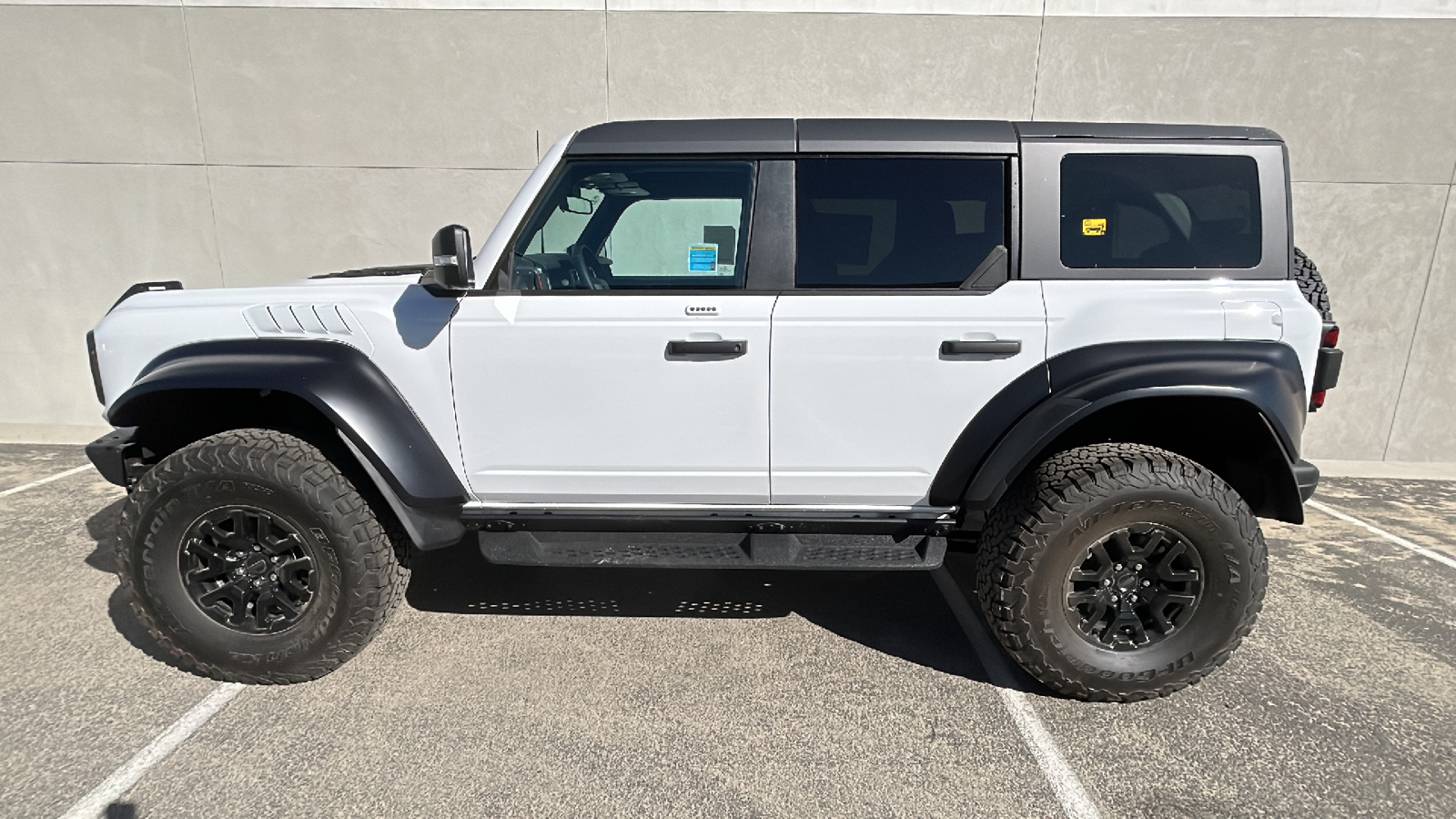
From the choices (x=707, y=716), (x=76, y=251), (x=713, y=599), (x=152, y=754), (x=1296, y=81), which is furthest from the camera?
(x=76, y=251)

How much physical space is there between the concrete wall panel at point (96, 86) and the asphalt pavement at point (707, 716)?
13.5ft

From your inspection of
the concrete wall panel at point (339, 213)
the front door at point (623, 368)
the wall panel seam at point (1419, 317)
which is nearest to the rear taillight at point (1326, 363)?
the front door at point (623, 368)

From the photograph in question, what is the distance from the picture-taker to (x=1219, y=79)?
16.8 feet

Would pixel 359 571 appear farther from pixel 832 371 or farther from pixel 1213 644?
pixel 1213 644

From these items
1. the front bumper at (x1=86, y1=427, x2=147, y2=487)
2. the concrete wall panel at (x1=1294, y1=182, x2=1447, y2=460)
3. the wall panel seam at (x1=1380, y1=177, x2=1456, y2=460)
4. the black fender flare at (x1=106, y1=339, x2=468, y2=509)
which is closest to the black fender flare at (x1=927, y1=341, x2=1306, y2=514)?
the black fender flare at (x1=106, y1=339, x2=468, y2=509)

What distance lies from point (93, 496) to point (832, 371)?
5.01m

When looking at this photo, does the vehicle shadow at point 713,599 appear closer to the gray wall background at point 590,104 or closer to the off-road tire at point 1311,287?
the off-road tire at point 1311,287

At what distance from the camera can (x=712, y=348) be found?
2270mm

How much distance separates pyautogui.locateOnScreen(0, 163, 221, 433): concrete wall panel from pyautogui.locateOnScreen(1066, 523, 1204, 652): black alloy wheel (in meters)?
7.04

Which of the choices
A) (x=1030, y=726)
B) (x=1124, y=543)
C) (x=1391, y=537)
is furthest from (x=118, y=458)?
(x=1391, y=537)

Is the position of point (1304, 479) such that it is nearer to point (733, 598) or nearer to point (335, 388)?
point (733, 598)

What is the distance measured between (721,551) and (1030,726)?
4.05 feet

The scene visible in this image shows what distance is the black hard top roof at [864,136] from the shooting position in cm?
232

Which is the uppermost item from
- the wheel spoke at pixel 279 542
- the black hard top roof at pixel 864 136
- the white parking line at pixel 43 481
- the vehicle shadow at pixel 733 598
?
the black hard top roof at pixel 864 136
